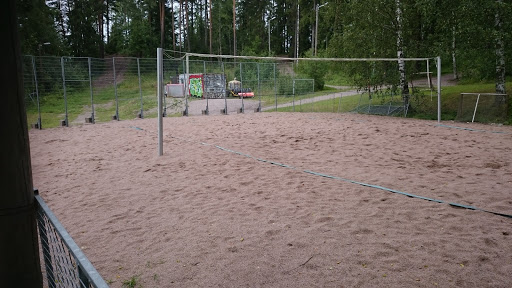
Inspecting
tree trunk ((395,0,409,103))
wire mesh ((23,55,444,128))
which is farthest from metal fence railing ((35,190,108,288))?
tree trunk ((395,0,409,103))

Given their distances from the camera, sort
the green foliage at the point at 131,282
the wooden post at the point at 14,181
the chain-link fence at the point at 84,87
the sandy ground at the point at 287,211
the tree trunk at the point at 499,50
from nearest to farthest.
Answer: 1. the wooden post at the point at 14,181
2. the green foliage at the point at 131,282
3. the sandy ground at the point at 287,211
4. the tree trunk at the point at 499,50
5. the chain-link fence at the point at 84,87

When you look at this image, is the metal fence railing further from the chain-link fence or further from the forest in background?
the forest in background

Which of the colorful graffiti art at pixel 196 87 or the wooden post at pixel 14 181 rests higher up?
the colorful graffiti art at pixel 196 87

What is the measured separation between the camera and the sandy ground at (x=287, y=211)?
3.09 meters

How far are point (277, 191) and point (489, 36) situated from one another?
11503mm

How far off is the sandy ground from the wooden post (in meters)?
1.69

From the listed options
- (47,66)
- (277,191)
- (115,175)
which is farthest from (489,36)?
(47,66)

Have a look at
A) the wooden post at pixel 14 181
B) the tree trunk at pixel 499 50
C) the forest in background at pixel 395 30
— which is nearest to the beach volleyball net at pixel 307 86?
the forest in background at pixel 395 30

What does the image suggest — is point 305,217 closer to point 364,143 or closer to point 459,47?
point 364,143

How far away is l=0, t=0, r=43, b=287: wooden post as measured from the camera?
1.24m

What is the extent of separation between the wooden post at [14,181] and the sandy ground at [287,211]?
1.69 meters

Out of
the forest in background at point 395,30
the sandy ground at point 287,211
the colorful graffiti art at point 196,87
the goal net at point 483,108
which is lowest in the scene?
the sandy ground at point 287,211

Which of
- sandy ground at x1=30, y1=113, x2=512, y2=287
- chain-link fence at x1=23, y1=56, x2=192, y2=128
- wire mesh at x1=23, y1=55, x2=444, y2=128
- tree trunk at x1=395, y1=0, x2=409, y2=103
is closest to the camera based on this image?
sandy ground at x1=30, y1=113, x2=512, y2=287

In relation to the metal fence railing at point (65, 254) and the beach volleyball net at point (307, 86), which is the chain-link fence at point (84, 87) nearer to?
the beach volleyball net at point (307, 86)
